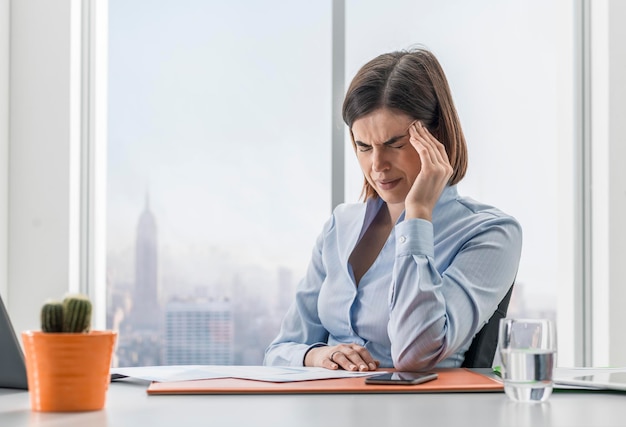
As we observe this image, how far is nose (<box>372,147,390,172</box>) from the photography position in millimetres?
1829

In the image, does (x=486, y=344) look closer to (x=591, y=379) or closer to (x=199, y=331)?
(x=591, y=379)

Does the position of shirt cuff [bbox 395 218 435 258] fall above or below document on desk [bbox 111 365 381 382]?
above

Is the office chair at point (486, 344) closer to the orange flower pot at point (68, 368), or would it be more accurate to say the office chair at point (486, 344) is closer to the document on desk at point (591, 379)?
the document on desk at point (591, 379)

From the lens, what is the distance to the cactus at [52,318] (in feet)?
2.69

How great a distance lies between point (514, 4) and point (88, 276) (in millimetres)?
1862


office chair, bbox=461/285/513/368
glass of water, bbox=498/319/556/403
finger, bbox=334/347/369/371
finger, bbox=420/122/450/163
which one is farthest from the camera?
finger, bbox=420/122/450/163

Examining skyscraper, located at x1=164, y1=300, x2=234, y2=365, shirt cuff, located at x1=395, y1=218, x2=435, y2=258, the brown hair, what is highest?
the brown hair

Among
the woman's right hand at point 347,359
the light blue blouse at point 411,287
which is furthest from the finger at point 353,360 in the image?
the light blue blouse at point 411,287

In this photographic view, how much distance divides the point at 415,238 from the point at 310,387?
0.59 meters

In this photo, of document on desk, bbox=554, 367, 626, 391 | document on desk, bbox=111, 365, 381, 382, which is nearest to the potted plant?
document on desk, bbox=111, 365, 381, 382

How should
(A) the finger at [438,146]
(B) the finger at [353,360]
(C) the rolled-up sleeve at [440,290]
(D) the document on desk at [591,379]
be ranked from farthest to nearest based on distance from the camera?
(A) the finger at [438,146] → (C) the rolled-up sleeve at [440,290] → (B) the finger at [353,360] → (D) the document on desk at [591,379]

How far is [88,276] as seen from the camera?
2.83 m

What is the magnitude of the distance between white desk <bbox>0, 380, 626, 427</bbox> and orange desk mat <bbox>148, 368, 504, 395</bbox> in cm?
2

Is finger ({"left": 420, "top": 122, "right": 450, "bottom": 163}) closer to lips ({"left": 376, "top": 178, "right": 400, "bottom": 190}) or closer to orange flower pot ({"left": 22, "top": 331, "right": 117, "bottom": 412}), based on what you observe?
lips ({"left": 376, "top": 178, "right": 400, "bottom": 190})
